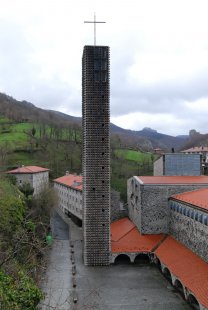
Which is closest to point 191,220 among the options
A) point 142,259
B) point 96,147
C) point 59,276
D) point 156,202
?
point 156,202

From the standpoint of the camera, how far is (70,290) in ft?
84.5

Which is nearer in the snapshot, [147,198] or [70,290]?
[70,290]

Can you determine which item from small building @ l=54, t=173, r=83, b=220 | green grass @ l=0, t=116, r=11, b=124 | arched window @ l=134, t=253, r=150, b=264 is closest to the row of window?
arched window @ l=134, t=253, r=150, b=264

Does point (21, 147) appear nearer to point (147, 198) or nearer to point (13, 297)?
point (147, 198)

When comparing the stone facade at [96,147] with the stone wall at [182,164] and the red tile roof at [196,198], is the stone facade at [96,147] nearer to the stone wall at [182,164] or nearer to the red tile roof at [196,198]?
the red tile roof at [196,198]

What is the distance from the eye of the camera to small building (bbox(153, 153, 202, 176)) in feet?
137

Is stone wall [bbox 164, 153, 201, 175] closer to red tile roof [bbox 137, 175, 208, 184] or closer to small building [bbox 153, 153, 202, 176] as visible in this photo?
small building [bbox 153, 153, 202, 176]

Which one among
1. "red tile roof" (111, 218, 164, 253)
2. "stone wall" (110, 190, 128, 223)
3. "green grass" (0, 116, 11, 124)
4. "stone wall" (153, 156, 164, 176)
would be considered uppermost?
"green grass" (0, 116, 11, 124)

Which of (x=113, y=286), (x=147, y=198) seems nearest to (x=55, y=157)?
(x=147, y=198)

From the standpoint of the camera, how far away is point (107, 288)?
26172 mm

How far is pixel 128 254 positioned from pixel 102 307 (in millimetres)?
9192

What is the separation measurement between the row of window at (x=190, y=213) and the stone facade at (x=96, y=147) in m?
5.78

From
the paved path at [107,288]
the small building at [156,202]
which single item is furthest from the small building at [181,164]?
the paved path at [107,288]

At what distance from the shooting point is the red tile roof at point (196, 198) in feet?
88.3
